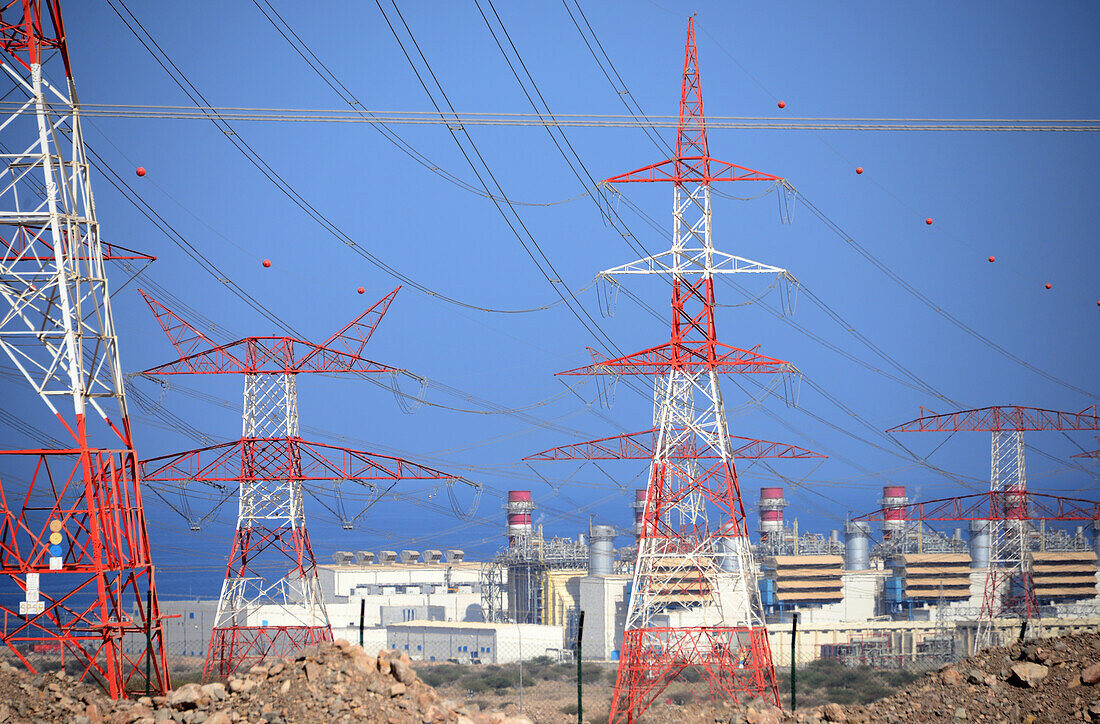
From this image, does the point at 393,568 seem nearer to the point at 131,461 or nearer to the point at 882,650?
the point at 882,650

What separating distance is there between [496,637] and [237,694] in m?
45.0

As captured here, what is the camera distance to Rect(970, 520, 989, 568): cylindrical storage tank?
9344 centimetres

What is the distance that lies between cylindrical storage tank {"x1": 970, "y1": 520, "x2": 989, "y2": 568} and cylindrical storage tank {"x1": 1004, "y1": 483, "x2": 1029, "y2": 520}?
33.3 metres

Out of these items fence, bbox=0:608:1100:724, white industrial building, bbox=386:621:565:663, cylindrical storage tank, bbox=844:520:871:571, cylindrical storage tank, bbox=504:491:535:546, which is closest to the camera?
fence, bbox=0:608:1100:724

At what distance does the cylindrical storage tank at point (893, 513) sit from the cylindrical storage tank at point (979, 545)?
222 inches

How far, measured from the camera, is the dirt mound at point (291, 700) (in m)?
15.3

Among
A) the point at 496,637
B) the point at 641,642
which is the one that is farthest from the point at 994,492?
the point at 641,642

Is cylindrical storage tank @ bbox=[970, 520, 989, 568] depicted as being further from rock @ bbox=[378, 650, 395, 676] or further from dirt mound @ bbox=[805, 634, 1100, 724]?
rock @ bbox=[378, 650, 395, 676]

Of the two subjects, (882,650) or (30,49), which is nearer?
(30,49)

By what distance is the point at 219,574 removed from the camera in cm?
17400

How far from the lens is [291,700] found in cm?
1561

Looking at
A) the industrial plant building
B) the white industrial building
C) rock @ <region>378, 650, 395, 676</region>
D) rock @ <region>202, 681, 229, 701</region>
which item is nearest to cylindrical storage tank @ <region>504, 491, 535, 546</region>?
the industrial plant building

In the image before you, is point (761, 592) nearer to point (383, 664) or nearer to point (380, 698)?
point (383, 664)

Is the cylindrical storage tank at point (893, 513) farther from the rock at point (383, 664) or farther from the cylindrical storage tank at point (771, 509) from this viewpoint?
the rock at point (383, 664)
